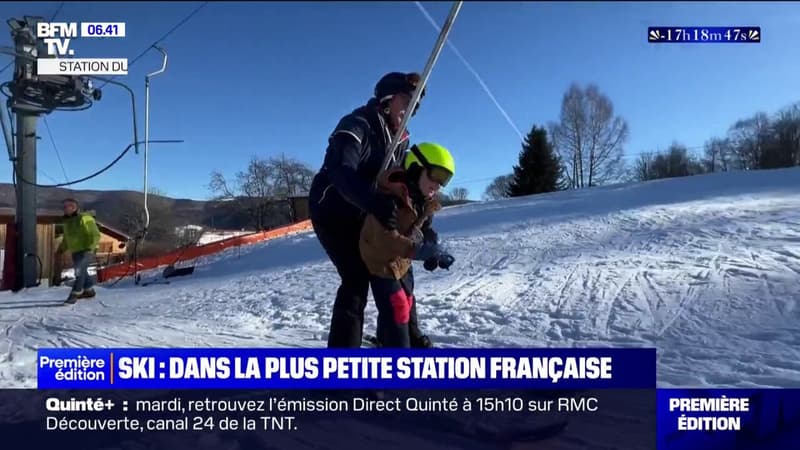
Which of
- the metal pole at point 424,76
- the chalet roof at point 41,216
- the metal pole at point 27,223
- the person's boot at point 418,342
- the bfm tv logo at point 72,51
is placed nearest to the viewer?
the metal pole at point 424,76

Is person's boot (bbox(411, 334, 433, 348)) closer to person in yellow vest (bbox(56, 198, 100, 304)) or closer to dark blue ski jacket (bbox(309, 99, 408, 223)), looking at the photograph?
dark blue ski jacket (bbox(309, 99, 408, 223))

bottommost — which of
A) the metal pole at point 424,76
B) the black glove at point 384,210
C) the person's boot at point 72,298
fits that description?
the person's boot at point 72,298

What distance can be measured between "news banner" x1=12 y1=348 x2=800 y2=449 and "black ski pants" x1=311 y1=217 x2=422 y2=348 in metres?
0.10

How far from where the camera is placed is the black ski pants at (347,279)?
6.52ft

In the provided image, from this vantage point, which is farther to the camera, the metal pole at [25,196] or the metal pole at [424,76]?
the metal pole at [25,196]

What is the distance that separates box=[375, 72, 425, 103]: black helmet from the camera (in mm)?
1964

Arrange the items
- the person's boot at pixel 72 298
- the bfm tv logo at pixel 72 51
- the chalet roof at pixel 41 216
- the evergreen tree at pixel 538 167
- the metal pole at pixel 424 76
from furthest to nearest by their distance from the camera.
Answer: the evergreen tree at pixel 538 167, the chalet roof at pixel 41 216, the person's boot at pixel 72 298, the bfm tv logo at pixel 72 51, the metal pole at pixel 424 76

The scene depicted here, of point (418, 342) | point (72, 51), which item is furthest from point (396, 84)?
point (72, 51)

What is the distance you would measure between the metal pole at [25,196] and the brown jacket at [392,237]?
18.6ft

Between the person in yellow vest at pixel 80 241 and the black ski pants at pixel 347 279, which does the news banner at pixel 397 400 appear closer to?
the black ski pants at pixel 347 279

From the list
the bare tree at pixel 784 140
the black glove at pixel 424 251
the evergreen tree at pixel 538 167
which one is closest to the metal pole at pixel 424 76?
the black glove at pixel 424 251

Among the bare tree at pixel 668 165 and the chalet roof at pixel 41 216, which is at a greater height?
the bare tree at pixel 668 165

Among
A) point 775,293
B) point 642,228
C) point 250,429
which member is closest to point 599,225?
point 642,228

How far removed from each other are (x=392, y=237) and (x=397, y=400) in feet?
2.18
